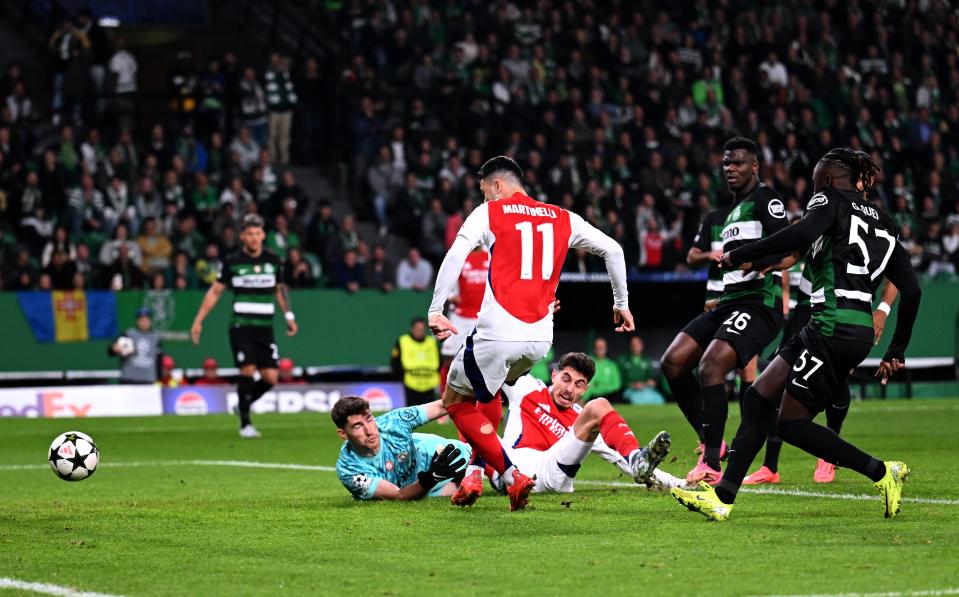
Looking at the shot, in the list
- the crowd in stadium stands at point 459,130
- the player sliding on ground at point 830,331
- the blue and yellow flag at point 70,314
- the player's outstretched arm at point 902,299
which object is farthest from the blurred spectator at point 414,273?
the player sliding on ground at point 830,331

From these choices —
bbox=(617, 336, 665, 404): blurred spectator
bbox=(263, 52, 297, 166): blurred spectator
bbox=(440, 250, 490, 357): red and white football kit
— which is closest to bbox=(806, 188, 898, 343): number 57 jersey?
bbox=(440, 250, 490, 357): red and white football kit

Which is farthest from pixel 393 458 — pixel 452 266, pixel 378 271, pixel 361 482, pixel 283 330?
pixel 378 271

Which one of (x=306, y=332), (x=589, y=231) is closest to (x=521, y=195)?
(x=589, y=231)

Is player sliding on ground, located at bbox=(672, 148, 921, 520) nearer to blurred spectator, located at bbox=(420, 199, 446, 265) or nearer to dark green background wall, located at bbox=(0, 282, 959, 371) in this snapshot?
dark green background wall, located at bbox=(0, 282, 959, 371)

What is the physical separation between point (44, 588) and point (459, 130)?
21563mm

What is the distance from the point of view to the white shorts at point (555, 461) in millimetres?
9625

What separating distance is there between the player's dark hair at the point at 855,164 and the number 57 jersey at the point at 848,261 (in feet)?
0.41

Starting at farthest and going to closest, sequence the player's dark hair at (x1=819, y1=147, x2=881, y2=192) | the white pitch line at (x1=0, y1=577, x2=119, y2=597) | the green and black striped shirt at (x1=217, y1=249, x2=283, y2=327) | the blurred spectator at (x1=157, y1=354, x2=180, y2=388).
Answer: the blurred spectator at (x1=157, y1=354, x2=180, y2=388) < the green and black striped shirt at (x1=217, y1=249, x2=283, y2=327) < the player's dark hair at (x1=819, y1=147, x2=881, y2=192) < the white pitch line at (x1=0, y1=577, x2=119, y2=597)

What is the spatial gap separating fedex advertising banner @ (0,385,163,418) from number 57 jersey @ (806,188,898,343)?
15462 mm

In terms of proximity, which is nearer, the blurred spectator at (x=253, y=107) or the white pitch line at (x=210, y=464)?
the white pitch line at (x=210, y=464)

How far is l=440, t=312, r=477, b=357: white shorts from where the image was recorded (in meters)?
19.3

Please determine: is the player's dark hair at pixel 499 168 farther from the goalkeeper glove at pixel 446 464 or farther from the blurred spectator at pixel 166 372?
the blurred spectator at pixel 166 372

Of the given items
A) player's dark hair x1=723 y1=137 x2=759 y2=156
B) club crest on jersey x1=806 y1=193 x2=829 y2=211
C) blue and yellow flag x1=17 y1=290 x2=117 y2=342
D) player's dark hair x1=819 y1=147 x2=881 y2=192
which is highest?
player's dark hair x1=723 y1=137 x2=759 y2=156

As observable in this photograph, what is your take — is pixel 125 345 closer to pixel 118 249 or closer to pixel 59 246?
pixel 118 249
